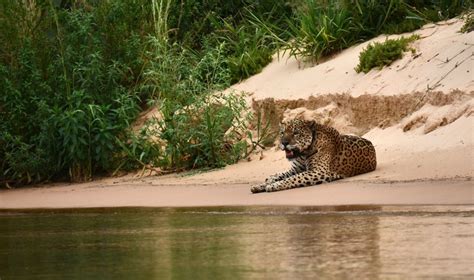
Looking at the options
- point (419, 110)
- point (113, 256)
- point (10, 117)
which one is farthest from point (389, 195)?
point (10, 117)

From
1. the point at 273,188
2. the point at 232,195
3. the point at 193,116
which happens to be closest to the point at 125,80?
the point at 193,116

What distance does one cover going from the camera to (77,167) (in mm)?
20391

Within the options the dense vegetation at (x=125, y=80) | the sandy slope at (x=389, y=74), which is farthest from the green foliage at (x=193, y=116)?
the sandy slope at (x=389, y=74)

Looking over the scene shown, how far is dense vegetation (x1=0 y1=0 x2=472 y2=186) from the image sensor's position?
781 inches

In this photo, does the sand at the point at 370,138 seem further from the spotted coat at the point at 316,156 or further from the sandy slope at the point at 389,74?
the spotted coat at the point at 316,156

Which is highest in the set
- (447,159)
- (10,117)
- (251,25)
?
(251,25)

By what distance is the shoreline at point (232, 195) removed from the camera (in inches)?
581

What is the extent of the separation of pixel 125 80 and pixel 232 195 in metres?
5.65

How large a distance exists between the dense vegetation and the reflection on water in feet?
13.9

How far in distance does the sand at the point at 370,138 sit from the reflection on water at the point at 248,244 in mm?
986

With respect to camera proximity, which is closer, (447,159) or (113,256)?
(113,256)

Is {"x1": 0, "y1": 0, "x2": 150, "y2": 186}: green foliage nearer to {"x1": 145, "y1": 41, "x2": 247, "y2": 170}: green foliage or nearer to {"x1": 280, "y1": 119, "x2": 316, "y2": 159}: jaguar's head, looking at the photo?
{"x1": 145, "y1": 41, "x2": 247, "y2": 170}: green foliage

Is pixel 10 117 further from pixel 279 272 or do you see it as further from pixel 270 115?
pixel 279 272

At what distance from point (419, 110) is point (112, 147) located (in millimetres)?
4863
